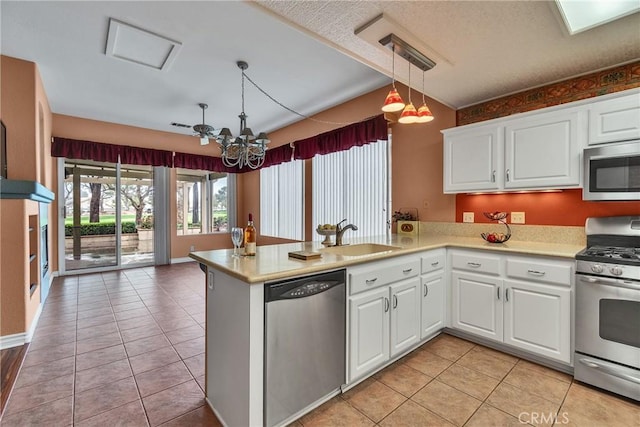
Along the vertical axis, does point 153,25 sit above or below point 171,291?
above

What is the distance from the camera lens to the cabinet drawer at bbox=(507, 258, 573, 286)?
2139mm

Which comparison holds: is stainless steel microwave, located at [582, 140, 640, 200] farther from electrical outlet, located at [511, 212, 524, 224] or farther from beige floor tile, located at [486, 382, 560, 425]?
beige floor tile, located at [486, 382, 560, 425]

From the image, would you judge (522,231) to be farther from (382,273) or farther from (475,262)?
(382,273)

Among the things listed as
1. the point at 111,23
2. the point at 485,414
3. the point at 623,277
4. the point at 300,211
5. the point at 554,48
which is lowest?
the point at 485,414

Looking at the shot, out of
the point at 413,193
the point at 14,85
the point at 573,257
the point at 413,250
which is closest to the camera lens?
the point at 573,257

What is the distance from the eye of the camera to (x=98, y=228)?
567 centimetres

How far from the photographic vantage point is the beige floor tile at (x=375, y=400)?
178cm

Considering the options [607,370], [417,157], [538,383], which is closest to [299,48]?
[417,157]

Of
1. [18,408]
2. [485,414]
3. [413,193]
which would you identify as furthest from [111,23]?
[485,414]

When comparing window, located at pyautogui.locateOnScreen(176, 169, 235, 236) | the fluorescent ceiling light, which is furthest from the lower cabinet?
window, located at pyautogui.locateOnScreen(176, 169, 235, 236)

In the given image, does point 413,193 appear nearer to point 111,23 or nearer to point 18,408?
point 111,23

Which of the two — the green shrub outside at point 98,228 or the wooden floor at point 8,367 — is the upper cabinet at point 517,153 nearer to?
the wooden floor at point 8,367

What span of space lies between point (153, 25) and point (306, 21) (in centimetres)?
161

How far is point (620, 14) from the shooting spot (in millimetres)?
1811
